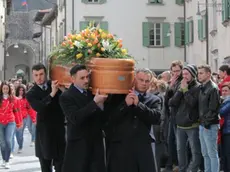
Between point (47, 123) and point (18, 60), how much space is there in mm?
65716

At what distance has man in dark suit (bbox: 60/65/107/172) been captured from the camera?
773 centimetres

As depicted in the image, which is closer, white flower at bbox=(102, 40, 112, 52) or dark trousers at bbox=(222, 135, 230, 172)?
white flower at bbox=(102, 40, 112, 52)

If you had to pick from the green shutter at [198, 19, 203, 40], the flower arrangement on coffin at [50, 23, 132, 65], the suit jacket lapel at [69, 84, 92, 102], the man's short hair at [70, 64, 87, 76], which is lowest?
the suit jacket lapel at [69, 84, 92, 102]

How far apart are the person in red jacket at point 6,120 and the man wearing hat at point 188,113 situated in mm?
4147

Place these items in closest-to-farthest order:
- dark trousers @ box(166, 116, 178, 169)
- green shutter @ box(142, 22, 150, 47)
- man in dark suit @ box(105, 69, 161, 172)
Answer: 1. man in dark suit @ box(105, 69, 161, 172)
2. dark trousers @ box(166, 116, 178, 169)
3. green shutter @ box(142, 22, 150, 47)

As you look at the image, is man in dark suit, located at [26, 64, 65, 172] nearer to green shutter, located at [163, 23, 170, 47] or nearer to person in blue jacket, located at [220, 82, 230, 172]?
person in blue jacket, located at [220, 82, 230, 172]

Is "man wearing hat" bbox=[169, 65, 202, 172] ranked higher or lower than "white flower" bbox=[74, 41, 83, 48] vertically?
lower

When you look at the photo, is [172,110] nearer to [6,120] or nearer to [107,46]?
[6,120]

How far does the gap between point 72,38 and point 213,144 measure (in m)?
3.67

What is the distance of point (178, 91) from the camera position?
37.2 feet

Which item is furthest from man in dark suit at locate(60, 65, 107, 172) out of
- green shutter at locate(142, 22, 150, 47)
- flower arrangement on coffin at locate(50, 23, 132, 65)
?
green shutter at locate(142, 22, 150, 47)

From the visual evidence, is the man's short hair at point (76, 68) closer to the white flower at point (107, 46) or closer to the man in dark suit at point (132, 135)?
the white flower at point (107, 46)

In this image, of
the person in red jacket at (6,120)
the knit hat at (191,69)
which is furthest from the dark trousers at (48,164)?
the person in red jacket at (6,120)

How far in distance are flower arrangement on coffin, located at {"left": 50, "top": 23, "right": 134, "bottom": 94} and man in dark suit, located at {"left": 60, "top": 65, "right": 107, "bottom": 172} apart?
16 centimetres
